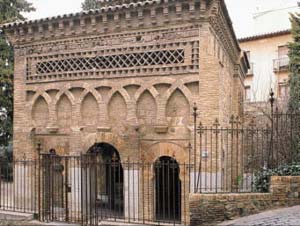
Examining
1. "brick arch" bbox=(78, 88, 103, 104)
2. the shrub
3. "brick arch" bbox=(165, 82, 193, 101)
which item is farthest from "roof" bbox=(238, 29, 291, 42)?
the shrub

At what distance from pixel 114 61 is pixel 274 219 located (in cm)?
627

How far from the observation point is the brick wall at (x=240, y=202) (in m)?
7.96

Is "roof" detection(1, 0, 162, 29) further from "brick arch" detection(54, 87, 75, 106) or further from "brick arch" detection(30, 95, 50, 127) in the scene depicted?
"brick arch" detection(30, 95, 50, 127)

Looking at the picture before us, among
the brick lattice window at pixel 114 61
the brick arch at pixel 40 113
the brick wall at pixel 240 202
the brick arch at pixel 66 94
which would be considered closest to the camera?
the brick wall at pixel 240 202

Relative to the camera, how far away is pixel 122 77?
11.4m

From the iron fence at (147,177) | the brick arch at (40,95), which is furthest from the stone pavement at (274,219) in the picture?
the brick arch at (40,95)

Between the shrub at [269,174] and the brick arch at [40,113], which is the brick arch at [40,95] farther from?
the shrub at [269,174]

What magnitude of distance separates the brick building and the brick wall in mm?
2655

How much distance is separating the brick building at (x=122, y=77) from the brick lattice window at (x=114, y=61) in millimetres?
27

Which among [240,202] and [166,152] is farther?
[166,152]

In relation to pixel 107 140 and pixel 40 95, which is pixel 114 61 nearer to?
pixel 107 140

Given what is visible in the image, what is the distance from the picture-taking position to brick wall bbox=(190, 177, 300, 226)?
796 cm

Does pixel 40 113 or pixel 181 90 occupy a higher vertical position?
pixel 181 90

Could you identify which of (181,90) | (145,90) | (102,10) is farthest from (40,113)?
(181,90)
